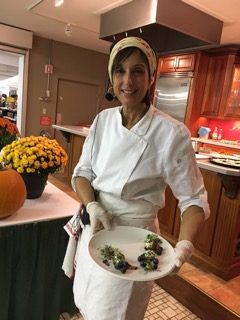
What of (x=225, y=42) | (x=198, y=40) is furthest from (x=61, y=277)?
(x=225, y=42)

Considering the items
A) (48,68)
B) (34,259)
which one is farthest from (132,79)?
(48,68)

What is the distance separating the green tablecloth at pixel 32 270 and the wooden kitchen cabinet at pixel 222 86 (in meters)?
4.09

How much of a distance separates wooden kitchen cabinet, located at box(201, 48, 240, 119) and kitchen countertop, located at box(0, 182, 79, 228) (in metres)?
3.90

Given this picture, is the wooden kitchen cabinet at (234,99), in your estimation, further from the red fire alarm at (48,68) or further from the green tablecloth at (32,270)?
the green tablecloth at (32,270)

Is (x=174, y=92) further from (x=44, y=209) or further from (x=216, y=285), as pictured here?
(x=44, y=209)

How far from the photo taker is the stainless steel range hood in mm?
2621

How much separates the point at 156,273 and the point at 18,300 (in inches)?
35.2

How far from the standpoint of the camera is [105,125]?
1043 millimetres

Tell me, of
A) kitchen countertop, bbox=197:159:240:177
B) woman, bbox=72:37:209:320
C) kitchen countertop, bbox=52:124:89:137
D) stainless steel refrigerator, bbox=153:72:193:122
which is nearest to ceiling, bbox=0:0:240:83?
stainless steel refrigerator, bbox=153:72:193:122

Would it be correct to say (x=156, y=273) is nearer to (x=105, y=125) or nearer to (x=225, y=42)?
(x=105, y=125)

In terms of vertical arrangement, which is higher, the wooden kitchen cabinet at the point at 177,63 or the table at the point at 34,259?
the wooden kitchen cabinet at the point at 177,63

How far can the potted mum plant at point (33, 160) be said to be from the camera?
1336 mm

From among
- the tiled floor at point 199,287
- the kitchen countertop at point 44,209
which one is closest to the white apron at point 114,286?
the kitchen countertop at point 44,209

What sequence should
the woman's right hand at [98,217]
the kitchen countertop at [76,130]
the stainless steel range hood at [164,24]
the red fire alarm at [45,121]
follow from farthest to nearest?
the red fire alarm at [45,121] < the kitchen countertop at [76,130] < the stainless steel range hood at [164,24] < the woman's right hand at [98,217]
